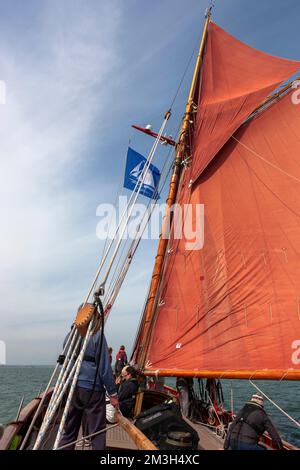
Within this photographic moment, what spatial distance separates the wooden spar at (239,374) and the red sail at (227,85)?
22.9ft

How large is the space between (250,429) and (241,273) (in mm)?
4634

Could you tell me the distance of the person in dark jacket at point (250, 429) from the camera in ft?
16.4

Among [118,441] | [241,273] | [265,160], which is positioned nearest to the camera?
[118,441]

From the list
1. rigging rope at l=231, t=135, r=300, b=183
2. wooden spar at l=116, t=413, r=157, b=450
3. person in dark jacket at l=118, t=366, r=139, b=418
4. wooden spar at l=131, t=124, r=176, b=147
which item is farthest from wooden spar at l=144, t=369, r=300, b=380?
wooden spar at l=131, t=124, r=176, b=147

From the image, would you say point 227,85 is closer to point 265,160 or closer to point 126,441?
point 265,160

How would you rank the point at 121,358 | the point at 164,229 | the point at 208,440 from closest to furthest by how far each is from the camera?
the point at 208,440 < the point at 164,229 < the point at 121,358

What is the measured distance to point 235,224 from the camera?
1008 centimetres

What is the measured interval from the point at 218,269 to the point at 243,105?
804 cm

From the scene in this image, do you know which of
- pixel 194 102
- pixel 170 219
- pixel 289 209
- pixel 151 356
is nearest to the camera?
pixel 151 356

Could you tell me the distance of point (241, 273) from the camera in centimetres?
908

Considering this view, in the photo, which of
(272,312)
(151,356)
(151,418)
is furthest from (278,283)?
(151,418)

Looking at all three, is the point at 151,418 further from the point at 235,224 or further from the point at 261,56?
the point at 261,56

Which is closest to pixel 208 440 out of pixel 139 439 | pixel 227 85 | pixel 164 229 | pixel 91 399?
pixel 91 399

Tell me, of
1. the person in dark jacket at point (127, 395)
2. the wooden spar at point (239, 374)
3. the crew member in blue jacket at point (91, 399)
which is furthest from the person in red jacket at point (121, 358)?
the crew member in blue jacket at point (91, 399)
